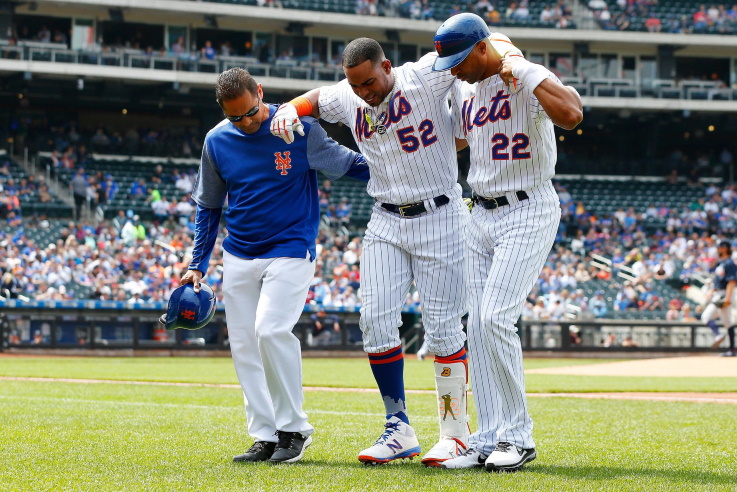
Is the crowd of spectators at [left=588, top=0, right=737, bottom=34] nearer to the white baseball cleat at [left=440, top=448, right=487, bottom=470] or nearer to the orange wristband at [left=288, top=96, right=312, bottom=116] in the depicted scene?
the orange wristband at [left=288, top=96, right=312, bottom=116]

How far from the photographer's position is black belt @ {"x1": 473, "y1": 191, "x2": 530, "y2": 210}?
5.10m

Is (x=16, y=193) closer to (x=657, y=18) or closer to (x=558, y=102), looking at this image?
(x=657, y=18)

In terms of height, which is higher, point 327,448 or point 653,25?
point 653,25

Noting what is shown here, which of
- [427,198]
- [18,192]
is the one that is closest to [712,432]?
[427,198]

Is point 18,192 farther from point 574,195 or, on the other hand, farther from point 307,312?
point 574,195

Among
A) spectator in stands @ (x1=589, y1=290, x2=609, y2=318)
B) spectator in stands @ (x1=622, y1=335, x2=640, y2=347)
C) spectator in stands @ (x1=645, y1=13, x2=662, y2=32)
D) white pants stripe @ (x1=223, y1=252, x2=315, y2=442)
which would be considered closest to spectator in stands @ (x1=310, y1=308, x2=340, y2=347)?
spectator in stands @ (x1=622, y1=335, x2=640, y2=347)

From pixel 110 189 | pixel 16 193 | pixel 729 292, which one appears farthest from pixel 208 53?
pixel 729 292

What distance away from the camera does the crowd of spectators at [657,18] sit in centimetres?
3720

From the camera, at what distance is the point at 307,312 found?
23.0 m

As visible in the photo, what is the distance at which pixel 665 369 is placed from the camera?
17453 mm

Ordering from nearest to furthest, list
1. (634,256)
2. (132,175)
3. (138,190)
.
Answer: (138,190), (634,256), (132,175)

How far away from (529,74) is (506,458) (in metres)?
1.84

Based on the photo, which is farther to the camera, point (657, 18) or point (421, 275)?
point (657, 18)

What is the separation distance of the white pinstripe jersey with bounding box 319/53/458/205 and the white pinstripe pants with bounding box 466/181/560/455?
33 cm
